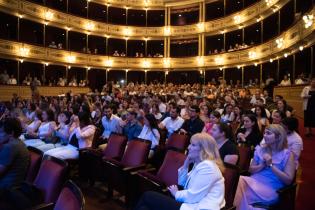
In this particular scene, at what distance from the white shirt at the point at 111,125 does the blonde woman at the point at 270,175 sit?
3578mm

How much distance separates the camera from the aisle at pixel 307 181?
3.89 metres

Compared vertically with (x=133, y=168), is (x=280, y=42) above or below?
above

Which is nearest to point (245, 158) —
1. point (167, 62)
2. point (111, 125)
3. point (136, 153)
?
point (136, 153)

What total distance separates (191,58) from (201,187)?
21468mm

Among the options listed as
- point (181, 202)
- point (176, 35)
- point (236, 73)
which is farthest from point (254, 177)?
point (176, 35)

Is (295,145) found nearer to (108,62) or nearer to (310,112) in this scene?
(310,112)

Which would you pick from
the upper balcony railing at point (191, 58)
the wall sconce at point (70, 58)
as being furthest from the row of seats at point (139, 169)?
the wall sconce at point (70, 58)

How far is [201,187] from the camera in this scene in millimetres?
2475

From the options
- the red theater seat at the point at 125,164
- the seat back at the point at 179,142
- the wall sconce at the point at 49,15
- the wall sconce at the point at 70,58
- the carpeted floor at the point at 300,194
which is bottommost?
the carpeted floor at the point at 300,194

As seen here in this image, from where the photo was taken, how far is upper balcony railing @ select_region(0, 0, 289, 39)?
1645 centimetres

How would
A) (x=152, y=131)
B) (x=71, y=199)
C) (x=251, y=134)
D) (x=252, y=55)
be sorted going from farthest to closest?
(x=252, y=55), (x=152, y=131), (x=251, y=134), (x=71, y=199)

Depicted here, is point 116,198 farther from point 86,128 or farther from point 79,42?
point 79,42

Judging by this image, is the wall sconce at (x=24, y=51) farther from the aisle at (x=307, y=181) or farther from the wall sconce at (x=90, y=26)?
the aisle at (x=307, y=181)

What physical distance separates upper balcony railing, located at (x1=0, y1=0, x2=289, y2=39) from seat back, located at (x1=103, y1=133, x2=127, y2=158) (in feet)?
44.6
